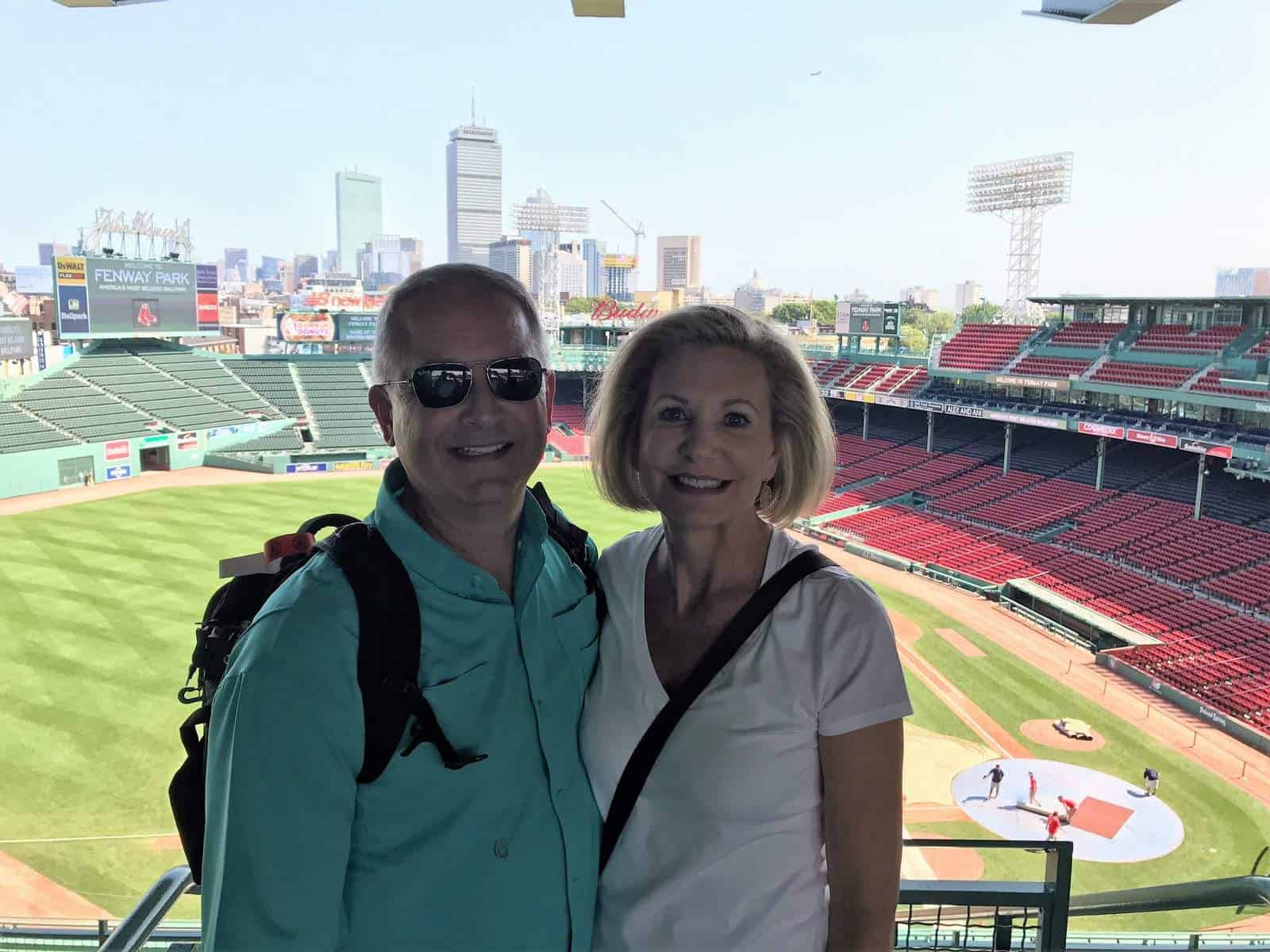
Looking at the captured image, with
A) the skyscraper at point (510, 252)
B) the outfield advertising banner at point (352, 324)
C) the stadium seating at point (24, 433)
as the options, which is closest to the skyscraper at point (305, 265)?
the skyscraper at point (510, 252)

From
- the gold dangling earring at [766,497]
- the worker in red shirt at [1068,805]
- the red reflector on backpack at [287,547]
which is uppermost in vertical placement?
the gold dangling earring at [766,497]

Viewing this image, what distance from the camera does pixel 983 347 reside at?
33.8 m

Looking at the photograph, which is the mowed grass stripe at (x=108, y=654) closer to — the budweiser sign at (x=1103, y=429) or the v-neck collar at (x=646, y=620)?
the v-neck collar at (x=646, y=620)

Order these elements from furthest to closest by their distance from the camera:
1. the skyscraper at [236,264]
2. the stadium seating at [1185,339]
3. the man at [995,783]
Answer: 1. the skyscraper at [236,264]
2. the stadium seating at [1185,339]
3. the man at [995,783]

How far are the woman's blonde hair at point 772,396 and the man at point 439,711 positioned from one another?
0.27m

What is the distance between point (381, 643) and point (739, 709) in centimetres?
71

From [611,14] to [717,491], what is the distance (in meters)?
1.70

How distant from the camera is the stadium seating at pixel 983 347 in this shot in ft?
107

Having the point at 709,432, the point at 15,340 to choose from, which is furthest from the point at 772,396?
the point at 15,340

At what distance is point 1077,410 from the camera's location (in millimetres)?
27938

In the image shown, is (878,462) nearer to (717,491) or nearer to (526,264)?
(717,491)

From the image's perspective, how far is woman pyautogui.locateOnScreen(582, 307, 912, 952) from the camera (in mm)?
1810

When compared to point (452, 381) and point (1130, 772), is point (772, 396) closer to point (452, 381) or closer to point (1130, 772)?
point (452, 381)

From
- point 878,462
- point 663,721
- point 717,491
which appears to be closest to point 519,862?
point 663,721
